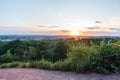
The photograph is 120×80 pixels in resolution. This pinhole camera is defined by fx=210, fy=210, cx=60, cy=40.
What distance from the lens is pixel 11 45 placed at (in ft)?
95.9

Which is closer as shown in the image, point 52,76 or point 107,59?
point 52,76

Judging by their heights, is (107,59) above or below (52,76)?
above

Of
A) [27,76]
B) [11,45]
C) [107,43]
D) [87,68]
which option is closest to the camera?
[27,76]

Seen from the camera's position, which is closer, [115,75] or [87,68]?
[115,75]

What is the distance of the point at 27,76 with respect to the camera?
6.38 meters

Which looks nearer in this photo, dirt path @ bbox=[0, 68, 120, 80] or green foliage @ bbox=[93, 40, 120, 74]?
dirt path @ bbox=[0, 68, 120, 80]

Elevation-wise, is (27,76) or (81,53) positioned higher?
(81,53)

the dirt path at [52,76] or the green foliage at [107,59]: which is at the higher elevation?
the green foliage at [107,59]

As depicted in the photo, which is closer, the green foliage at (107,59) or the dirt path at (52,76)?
the dirt path at (52,76)

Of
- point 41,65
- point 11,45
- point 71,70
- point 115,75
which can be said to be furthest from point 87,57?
point 11,45

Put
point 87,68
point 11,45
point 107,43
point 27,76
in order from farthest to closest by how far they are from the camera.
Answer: point 11,45 < point 107,43 < point 87,68 < point 27,76

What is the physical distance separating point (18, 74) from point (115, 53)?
11.1 feet

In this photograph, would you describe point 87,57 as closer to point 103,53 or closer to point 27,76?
point 103,53

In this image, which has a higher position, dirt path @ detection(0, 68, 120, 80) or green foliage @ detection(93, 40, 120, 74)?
green foliage @ detection(93, 40, 120, 74)
